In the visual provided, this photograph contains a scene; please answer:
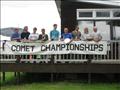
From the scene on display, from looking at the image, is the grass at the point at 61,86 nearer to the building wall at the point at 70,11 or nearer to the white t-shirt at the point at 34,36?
the white t-shirt at the point at 34,36

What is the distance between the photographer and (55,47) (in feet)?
66.1

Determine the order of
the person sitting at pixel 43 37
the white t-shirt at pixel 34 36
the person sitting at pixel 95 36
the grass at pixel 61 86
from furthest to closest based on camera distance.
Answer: the white t-shirt at pixel 34 36, the person sitting at pixel 43 37, the person sitting at pixel 95 36, the grass at pixel 61 86

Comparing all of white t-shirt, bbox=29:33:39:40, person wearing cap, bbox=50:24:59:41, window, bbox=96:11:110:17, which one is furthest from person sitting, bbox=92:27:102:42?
window, bbox=96:11:110:17

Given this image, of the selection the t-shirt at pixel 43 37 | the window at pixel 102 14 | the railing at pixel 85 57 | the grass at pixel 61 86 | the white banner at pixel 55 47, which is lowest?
the grass at pixel 61 86

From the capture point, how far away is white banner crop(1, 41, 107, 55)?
786 inches

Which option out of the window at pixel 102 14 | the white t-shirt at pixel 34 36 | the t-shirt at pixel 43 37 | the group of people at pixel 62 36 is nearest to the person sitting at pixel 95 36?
the group of people at pixel 62 36

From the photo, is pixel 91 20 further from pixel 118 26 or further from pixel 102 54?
pixel 102 54

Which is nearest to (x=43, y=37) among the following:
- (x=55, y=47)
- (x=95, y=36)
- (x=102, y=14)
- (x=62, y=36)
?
(x=55, y=47)

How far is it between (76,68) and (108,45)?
167cm

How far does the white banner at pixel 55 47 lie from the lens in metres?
20.0

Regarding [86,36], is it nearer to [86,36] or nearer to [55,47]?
[86,36]

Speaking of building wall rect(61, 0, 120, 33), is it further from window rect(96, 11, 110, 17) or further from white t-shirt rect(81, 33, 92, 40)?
white t-shirt rect(81, 33, 92, 40)

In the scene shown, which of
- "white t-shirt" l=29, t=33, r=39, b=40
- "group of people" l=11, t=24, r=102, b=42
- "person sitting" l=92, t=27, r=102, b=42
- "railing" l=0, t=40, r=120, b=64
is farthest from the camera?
"white t-shirt" l=29, t=33, r=39, b=40

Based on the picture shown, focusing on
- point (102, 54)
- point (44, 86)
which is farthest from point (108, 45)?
point (44, 86)
